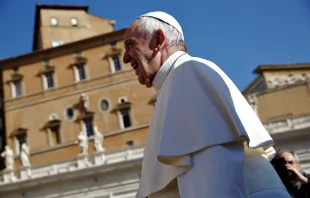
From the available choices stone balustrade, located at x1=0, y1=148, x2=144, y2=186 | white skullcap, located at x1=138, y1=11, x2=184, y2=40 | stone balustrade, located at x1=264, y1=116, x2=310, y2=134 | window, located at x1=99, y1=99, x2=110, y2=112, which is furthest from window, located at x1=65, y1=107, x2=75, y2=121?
white skullcap, located at x1=138, y1=11, x2=184, y2=40

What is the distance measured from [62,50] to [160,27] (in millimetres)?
28217

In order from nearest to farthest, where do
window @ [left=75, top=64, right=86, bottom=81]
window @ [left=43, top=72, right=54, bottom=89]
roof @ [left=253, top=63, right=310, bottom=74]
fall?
roof @ [left=253, top=63, right=310, bottom=74]
window @ [left=75, top=64, right=86, bottom=81]
window @ [left=43, top=72, right=54, bottom=89]

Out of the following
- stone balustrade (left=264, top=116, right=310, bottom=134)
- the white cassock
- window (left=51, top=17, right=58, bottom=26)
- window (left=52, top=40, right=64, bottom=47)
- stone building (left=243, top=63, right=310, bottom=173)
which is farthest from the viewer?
window (left=51, top=17, right=58, bottom=26)

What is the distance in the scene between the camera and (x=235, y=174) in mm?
1436

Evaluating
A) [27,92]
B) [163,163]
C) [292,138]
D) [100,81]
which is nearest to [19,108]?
[27,92]

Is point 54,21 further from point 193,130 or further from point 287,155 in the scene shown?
point 193,130

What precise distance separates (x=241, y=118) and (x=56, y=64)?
28742mm

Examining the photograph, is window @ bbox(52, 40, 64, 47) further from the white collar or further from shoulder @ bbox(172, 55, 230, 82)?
shoulder @ bbox(172, 55, 230, 82)

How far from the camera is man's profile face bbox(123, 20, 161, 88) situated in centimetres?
189

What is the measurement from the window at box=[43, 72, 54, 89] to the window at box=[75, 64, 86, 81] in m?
1.53

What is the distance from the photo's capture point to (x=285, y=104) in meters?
22.5

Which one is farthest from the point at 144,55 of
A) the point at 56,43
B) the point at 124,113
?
the point at 56,43

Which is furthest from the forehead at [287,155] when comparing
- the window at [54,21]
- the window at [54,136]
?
the window at [54,21]

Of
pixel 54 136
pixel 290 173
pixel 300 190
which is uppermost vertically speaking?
pixel 54 136
